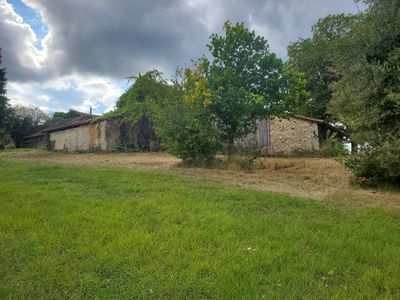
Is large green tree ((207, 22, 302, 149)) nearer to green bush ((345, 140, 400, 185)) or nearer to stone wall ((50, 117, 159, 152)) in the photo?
green bush ((345, 140, 400, 185))

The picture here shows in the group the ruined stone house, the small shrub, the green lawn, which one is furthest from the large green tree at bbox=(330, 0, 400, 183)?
the small shrub

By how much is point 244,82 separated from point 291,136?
996cm

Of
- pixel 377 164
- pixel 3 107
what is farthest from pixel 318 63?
pixel 3 107

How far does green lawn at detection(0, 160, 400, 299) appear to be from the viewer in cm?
348

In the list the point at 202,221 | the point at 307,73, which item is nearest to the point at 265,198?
the point at 202,221

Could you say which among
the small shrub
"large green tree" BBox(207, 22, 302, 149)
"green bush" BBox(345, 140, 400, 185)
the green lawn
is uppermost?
"large green tree" BBox(207, 22, 302, 149)

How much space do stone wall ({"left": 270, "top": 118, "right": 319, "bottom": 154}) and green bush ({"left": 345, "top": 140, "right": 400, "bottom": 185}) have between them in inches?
502

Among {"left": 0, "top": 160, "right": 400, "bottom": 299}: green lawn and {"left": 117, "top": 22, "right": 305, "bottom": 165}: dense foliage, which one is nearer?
{"left": 0, "top": 160, "right": 400, "bottom": 299}: green lawn

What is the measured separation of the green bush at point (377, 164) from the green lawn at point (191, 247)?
290 cm

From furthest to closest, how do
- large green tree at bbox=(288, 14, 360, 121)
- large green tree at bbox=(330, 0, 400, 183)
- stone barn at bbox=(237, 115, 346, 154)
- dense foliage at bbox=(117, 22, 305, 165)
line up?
1. large green tree at bbox=(288, 14, 360, 121)
2. stone barn at bbox=(237, 115, 346, 154)
3. dense foliage at bbox=(117, 22, 305, 165)
4. large green tree at bbox=(330, 0, 400, 183)

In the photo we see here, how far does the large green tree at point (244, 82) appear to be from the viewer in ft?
43.2

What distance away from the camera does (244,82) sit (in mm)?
13797

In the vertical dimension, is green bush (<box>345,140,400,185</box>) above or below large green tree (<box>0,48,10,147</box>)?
below

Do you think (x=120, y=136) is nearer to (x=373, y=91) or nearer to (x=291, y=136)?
(x=291, y=136)
